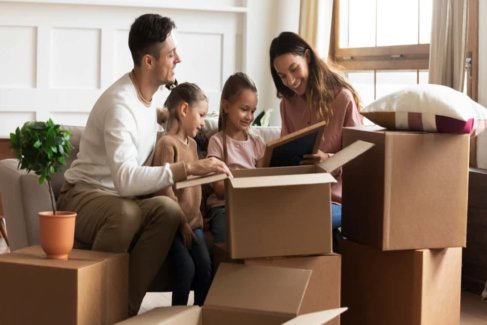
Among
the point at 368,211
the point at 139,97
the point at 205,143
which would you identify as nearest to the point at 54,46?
the point at 205,143

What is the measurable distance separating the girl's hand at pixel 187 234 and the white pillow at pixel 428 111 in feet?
2.31

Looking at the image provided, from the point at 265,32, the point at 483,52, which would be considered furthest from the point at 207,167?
the point at 265,32

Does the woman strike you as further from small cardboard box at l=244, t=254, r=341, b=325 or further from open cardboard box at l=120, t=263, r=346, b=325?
open cardboard box at l=120, t=263, r=346, b=325

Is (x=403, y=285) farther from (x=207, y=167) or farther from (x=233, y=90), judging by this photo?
(x=233, y=90)

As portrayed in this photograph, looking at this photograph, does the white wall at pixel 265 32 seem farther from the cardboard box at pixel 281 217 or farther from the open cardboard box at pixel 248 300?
the open cardboard box at pixel 248 300

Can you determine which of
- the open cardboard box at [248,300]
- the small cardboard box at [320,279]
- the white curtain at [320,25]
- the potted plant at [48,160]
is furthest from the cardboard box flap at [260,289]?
the white curtain at [320,25]

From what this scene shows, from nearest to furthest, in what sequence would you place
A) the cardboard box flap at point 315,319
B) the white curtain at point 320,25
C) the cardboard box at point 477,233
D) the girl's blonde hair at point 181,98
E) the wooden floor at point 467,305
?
the cardboard box flap at point 315,319
the girl's blonde hair at point 181,98
the wooden floor at point 467,305
the cardboard box at point 477,233
the white curtain at point 320,25

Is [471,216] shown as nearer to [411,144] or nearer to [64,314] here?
[411,144]

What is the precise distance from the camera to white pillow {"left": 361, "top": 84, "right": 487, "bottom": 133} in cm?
259

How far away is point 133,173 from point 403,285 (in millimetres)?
915

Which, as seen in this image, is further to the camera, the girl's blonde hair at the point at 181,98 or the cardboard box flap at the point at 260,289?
the girl's blonde hair at the point at 181,98

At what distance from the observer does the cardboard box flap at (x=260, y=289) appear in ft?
7.70

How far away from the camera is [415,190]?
2.61 meters

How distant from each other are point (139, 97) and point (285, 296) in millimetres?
863
